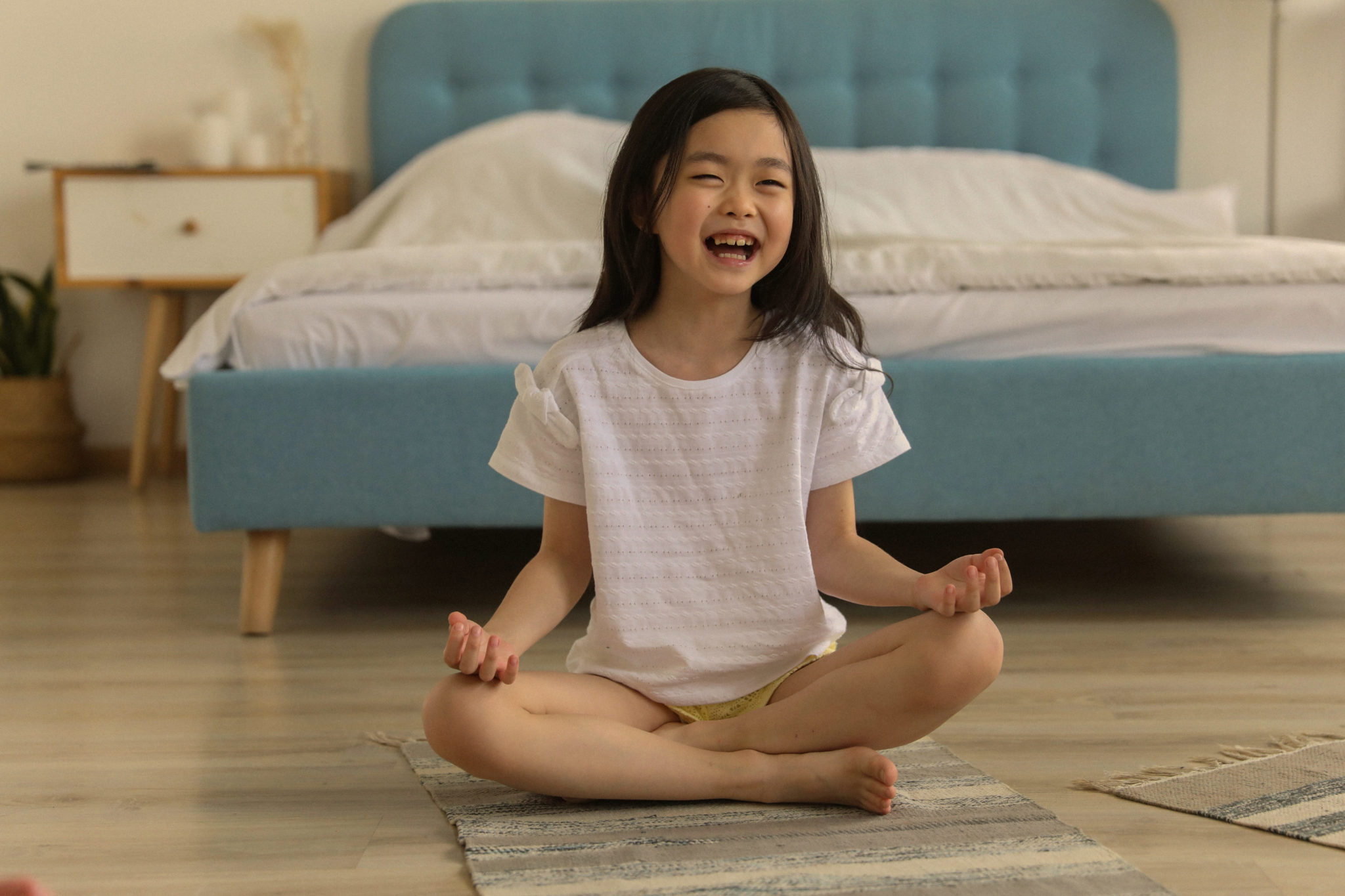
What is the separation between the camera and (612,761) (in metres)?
0.97

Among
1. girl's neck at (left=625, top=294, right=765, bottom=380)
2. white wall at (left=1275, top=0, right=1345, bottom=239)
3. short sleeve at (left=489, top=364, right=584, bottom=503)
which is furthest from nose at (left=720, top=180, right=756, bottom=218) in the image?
white wall at (left=1275, top=0, right=1345, bottom=239)

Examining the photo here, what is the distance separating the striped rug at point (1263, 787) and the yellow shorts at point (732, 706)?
251mm

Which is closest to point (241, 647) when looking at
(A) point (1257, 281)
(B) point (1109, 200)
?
(A) point (1257, 281)

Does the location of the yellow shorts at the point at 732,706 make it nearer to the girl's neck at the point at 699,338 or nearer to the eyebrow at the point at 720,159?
the girl's neck at the point at 699,338

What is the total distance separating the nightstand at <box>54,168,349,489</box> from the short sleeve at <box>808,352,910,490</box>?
2.06m

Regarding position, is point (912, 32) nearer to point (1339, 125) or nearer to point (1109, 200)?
point (1109, 200)

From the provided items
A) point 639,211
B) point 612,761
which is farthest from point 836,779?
point 639,211

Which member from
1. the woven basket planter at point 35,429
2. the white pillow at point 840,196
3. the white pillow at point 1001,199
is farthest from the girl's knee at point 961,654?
the woven basket planter at point 35,429

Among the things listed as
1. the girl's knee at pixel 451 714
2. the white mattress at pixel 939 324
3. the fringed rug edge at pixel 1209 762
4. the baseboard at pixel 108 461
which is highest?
the white mattress at pixel 939 324

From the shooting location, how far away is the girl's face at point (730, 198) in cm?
102

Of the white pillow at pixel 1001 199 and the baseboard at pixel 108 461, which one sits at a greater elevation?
the white pillow at pixel 1001 199

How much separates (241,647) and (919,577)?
95 cm

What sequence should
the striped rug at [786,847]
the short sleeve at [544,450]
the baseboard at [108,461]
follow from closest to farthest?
the striped rug at [786,847] < the short sleeve at [544,450] < the baseboard at [108,461]

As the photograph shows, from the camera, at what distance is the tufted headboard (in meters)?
3.00
